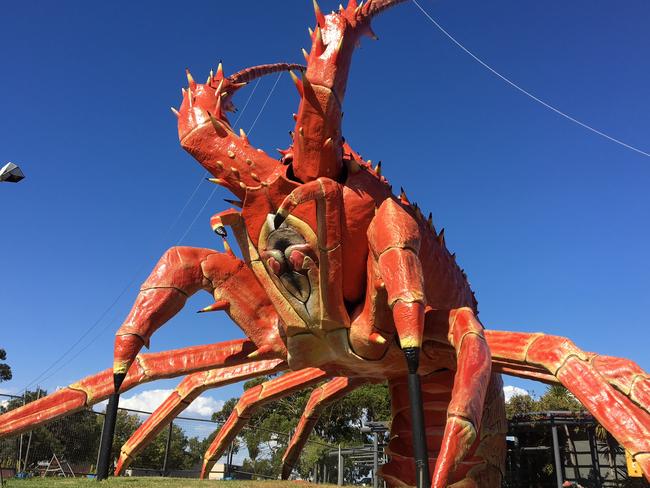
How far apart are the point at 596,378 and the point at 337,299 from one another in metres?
2.13

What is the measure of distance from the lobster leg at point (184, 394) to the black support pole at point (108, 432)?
1682 millimetres

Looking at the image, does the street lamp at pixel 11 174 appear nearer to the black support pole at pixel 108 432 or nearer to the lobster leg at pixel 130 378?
the lobster leg at pixel 130 378

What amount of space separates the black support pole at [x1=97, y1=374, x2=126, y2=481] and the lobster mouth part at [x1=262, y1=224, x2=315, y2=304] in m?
1.58

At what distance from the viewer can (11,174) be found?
6137 mm

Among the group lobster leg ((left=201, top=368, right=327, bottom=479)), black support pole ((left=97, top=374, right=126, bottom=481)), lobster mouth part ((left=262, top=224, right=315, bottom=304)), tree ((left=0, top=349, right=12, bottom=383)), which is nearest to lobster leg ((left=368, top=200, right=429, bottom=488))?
lobster mouth part ((left=262, top=224, right=315, bottom=304))

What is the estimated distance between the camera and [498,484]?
19.6ft

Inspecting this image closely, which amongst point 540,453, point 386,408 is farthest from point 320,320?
point 386,408

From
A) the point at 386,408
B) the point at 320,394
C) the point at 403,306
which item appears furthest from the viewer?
the point at 386,408

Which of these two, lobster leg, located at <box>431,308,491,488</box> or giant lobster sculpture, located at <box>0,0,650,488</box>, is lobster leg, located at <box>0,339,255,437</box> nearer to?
giant lobster sculpture, located at <box>0,0,650,488</box>

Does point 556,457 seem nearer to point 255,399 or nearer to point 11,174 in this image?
point 255,399

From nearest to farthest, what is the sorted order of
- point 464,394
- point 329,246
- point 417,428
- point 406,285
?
point 417,428 < point 464,394 < point 406,285 < point 329,246

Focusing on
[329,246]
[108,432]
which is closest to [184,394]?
[108,432]

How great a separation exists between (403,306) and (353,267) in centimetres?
107

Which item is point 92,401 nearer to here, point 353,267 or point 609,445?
point 353,267
